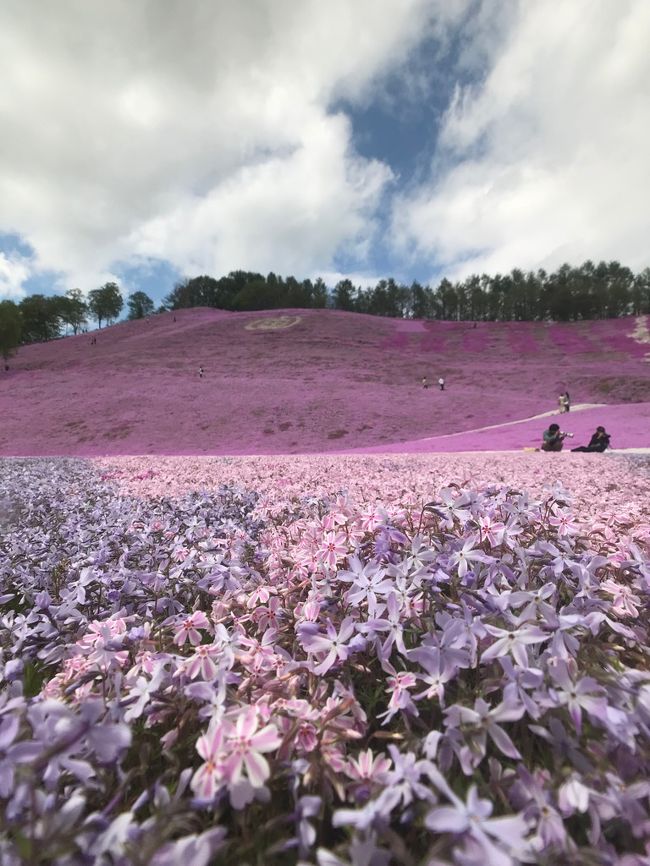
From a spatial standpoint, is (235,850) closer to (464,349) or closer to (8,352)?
(464,349)

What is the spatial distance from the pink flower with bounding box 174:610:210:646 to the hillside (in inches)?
860

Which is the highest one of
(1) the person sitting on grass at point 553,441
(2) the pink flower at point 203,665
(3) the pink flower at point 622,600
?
(2) the pink flower at point 203,665

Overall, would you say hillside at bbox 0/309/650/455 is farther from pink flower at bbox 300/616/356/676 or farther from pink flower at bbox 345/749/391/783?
pink flower at bbox 345/749/391/783

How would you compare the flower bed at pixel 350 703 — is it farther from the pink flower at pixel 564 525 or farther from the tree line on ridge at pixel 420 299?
the tree line on ridge at pixel 420 299

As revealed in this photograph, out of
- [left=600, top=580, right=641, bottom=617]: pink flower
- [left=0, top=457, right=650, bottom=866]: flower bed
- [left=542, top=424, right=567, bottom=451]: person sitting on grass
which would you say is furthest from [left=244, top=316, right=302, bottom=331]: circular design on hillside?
[left=600, top=580, right=641, bottom=617]: pink flower

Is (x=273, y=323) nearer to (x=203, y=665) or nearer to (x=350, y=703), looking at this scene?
(x=203, y=665)

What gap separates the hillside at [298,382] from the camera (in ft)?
87.9

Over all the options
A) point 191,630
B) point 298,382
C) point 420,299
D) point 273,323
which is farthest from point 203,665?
point 420,299

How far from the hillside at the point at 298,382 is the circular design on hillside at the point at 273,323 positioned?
526mm

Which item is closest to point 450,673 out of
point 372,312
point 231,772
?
point 231,772

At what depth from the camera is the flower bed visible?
2.94 ft

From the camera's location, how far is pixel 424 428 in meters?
27.0

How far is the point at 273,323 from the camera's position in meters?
63.4

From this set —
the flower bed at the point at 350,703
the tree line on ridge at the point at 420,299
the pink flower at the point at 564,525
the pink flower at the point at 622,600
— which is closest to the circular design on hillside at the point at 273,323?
the tree line on ridge at the point at 420,299
